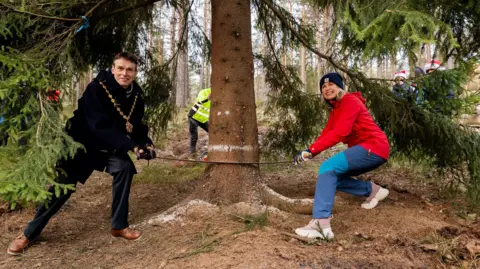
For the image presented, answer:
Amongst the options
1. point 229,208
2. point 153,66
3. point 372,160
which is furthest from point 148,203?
point 372,160

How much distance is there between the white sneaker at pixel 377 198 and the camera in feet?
14.4

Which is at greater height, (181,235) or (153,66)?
(153,66)

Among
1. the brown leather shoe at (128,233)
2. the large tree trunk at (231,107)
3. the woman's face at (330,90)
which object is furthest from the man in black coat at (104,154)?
the woman's face at (330,90)

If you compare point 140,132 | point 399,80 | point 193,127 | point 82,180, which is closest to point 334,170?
point 399,80

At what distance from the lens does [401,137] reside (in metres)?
4.90

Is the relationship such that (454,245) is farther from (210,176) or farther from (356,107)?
(210,176)

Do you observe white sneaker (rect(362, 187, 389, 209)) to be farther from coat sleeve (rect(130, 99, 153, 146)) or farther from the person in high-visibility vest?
the person in high-visibility vest

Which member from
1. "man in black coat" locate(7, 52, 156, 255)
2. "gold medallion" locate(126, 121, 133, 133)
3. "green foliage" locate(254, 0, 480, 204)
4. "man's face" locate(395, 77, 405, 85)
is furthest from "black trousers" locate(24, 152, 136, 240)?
"man's face" locate(395, 77, 405, 85)

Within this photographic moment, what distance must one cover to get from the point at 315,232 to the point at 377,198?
1456 millimetres

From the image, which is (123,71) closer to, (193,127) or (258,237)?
(258,237)

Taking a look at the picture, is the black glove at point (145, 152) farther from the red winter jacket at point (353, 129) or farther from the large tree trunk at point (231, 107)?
the red winter jacket at point (353, 129)

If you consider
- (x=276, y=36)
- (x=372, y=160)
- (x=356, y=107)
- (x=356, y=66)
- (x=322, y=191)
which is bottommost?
(x=322, y=191)

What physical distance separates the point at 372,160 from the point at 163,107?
11.6 ft

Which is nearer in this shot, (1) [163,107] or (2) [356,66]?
(2) [356,66]
